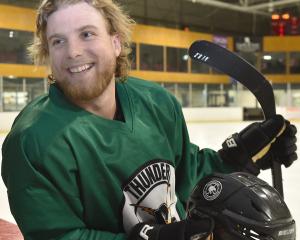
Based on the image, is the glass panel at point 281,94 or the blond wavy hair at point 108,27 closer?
the blond wavy hair at point 108,27

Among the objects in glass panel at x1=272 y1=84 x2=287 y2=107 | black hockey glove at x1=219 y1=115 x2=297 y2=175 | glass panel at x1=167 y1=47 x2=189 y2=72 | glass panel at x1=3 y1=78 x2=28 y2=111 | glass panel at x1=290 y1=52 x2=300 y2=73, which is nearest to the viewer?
black hockey glove at x1=219 y1=115 x2=297 y2=175

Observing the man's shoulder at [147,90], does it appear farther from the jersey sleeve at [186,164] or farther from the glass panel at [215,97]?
the glass panel at [215,97]

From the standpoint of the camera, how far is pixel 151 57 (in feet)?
51.2

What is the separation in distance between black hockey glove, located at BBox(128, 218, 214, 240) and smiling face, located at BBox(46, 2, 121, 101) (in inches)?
14.2

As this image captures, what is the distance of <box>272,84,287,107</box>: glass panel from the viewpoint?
16405 mm

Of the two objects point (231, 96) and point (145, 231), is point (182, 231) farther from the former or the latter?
point (231, 96)

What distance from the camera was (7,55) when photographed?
40.0ft

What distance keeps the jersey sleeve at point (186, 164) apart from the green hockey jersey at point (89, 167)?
0.15 ft

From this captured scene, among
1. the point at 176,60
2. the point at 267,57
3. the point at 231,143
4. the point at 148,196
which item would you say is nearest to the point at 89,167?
the point at 148,196

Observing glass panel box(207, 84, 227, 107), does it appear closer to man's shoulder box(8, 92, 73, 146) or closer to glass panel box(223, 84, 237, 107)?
glass panel box(223, 84, 237, 107)

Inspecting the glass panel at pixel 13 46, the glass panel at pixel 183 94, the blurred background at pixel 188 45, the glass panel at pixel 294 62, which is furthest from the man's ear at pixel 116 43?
the glass panel at pixel 294 62

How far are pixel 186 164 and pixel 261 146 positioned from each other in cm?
23

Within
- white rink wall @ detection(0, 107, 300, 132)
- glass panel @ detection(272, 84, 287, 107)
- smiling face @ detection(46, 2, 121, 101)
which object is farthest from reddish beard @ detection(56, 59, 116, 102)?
glass panel @ detection(272, 84, 287, 107)

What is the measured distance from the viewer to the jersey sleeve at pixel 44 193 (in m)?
1.01
